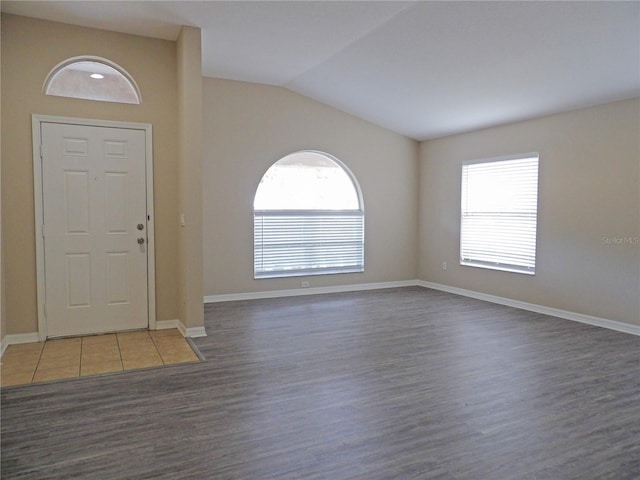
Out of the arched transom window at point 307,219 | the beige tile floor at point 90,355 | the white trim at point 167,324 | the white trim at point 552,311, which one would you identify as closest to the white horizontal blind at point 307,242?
the arched transom window at point 307,219

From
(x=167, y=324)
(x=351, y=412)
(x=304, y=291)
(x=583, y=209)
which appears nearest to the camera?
(x=351, y=412)

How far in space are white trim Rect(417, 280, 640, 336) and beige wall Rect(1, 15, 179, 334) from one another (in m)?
4.78

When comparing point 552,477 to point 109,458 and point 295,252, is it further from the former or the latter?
point 295,252

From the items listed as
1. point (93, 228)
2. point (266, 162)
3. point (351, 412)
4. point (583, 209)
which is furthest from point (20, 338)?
point (583, 209)

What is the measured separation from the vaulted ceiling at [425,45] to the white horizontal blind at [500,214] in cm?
74

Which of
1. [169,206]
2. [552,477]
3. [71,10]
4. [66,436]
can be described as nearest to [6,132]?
[71,10]

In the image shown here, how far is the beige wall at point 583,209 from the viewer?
467 cm

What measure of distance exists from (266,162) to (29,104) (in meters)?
2.91

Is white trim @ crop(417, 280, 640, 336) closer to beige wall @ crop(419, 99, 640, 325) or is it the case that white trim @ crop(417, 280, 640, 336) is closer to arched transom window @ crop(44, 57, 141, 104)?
beige wall @ crop(419, 99, 640, 325)

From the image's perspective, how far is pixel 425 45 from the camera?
447 centimetres

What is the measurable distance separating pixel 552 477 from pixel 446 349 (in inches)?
77.1

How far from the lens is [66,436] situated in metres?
2.49

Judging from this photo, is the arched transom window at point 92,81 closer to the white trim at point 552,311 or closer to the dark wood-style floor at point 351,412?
the dark wood-style floor at point 351,412

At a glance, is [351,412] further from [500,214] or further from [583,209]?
[500,214]
